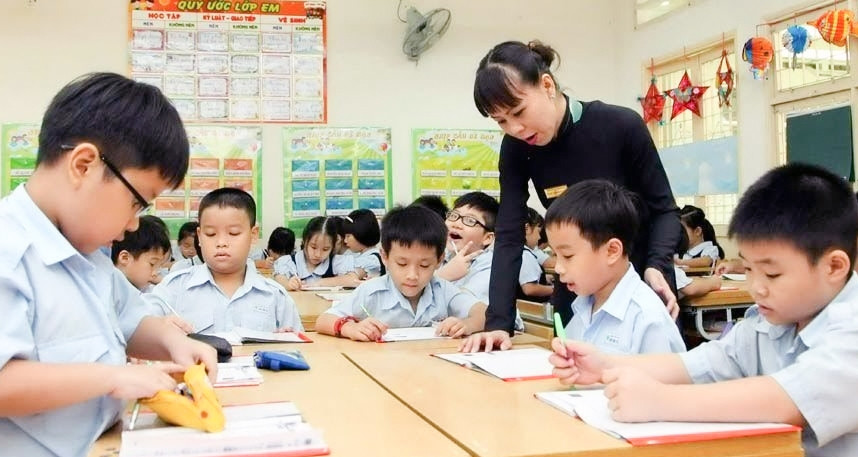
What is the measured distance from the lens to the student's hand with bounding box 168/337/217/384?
114 centimetres

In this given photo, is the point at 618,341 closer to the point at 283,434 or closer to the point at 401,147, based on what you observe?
the point at 283,434

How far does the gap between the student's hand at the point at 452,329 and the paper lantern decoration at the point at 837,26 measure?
123 inches

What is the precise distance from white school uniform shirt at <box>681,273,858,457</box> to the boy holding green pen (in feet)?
1.07

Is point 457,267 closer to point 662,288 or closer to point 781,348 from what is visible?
point 662,288

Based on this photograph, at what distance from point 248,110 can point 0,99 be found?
60.3 inches

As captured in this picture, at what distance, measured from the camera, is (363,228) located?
4.83m

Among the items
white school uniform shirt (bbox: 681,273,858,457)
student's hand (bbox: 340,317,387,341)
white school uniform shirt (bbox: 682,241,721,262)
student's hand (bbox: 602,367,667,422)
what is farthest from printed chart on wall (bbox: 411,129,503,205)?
student's hand (bbox: 602,367,667,422)

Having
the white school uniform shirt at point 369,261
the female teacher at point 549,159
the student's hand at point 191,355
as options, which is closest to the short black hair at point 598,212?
the female teacher at point 549,159

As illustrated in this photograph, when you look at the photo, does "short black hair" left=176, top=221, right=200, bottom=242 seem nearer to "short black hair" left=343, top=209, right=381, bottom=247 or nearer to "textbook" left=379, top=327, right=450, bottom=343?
"short black hair" left=343, top=209, right=381, bottom=247

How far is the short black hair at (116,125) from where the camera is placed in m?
0.97

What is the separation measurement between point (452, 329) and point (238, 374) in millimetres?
704

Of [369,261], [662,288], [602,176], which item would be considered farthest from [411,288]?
[369,261]

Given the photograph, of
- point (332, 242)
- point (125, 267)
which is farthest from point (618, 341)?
point (332, 242)

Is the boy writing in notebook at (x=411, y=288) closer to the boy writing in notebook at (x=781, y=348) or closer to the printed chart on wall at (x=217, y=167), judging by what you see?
the boy writing in notebook at (x=781, y=348)
